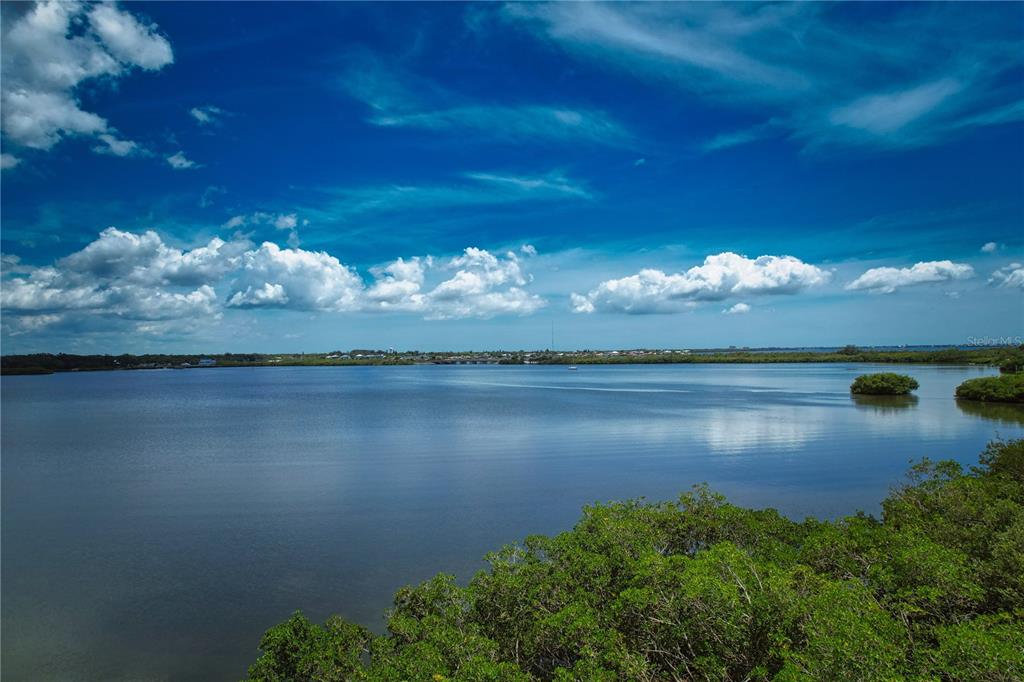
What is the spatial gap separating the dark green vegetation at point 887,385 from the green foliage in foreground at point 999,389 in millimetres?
5821

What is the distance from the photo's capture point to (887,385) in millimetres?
53344

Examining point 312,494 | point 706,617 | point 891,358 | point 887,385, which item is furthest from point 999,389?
point 891,358

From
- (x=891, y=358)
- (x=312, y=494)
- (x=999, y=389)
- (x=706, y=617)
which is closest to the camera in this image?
(x=706, y=617)

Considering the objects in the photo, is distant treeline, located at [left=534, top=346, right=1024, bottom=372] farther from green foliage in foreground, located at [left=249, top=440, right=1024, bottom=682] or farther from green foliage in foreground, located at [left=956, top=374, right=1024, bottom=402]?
green foliage in foreground, located at [left=249, top=440, right=1024, bottom=682]

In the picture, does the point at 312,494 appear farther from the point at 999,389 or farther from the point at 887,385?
the point at 887,385

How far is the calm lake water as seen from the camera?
36.1 feet

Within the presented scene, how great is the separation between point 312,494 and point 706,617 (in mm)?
15869

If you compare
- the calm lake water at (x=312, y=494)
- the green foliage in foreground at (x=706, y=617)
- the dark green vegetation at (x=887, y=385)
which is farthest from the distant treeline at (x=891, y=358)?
the green foliage in foreground at (x=706, y=617)

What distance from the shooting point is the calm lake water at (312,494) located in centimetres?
1099

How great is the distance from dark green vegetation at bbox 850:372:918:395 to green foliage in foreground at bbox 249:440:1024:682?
5039 cm

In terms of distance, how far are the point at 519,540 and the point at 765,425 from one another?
972 inches

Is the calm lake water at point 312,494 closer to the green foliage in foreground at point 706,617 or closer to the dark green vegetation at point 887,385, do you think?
the green foliage in foreground at point 706,617

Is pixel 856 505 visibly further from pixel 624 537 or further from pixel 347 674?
pixel 347 674

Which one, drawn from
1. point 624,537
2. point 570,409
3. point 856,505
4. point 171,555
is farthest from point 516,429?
point 624,537
